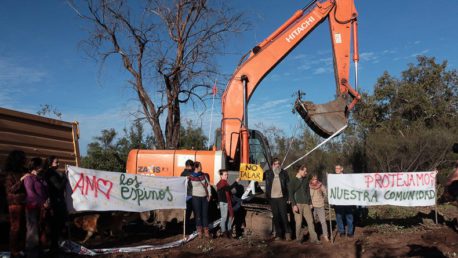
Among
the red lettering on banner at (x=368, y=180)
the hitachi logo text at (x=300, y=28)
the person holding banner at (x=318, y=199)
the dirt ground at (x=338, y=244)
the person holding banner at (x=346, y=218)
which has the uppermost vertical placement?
the hitachi logo text at (x=300, y=28)

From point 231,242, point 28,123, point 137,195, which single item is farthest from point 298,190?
point 28,123

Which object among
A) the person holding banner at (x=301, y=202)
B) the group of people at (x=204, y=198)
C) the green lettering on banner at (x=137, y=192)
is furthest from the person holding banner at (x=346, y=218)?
the green lettering on banner at (x=137, y=192)

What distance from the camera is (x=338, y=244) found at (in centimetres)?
925

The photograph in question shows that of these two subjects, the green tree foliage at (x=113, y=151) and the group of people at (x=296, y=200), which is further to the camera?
the green tree foliage at (x=113, y=151)

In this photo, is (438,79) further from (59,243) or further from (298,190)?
(59,243)

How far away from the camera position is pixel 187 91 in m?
20.1

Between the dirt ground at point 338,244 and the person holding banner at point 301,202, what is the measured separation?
0.35 meters

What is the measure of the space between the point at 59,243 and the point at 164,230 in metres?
3.24

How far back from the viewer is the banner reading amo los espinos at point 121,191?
8.23 m

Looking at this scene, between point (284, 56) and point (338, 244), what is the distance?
559cm

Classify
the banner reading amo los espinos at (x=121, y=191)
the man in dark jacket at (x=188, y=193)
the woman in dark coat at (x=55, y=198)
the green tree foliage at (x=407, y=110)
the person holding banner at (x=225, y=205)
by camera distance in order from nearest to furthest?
the woman in dark coat at (x=55, y=198) → the banner reading amo los espinos at (x=121, y=191) → the person holding banner at (x=225, y=205) → the man in dark jacket at (x=188, y=193) → the green tree foliage at (x=407, y=110)

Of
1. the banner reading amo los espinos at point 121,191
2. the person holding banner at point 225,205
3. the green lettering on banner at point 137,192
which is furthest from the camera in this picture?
the person holding banner at point 225,205

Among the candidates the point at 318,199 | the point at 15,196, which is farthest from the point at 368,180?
the point at 15,196

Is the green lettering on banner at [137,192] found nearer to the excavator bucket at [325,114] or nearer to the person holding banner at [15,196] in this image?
the person holding banner at [15,196]
